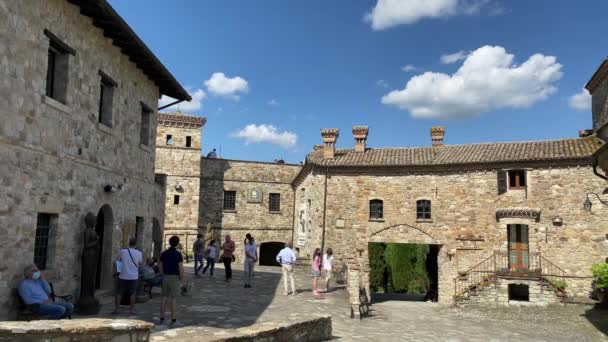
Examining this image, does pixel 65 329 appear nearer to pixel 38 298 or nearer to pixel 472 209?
pixel 38 298

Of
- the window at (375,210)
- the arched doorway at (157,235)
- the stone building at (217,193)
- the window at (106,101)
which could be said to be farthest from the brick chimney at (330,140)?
the window at (106,101)

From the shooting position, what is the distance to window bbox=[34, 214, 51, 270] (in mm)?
8094

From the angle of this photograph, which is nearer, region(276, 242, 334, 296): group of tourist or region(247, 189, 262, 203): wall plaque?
region(276, 242, 334, 296): group of tourist

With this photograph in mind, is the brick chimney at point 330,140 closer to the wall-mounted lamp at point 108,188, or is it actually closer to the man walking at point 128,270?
the wall-mounted lamp at point 108,188

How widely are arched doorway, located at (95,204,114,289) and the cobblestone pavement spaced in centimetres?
77

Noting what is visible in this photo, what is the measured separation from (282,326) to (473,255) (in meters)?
15.7

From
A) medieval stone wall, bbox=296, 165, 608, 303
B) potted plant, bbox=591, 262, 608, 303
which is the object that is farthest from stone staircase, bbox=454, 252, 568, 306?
potted plant, bbox=591, 262, 608, 303

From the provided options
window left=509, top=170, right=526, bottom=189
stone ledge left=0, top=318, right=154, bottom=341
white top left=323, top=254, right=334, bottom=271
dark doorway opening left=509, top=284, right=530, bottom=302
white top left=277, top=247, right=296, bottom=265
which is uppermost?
window left=509, top=170, right=526, bottom=189

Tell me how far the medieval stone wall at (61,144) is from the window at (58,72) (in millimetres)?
117

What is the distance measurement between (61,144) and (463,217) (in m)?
17.7

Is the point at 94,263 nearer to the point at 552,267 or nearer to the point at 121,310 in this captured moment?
the point at 121,310

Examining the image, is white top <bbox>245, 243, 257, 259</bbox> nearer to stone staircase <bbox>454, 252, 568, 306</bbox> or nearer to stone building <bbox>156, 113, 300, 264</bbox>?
stone staircase <bbox>454, 252, 568, 306</bbox>

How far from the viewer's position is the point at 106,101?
1082 centimetres

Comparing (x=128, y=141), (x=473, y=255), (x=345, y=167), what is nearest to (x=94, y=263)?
(x=128, y=141)
